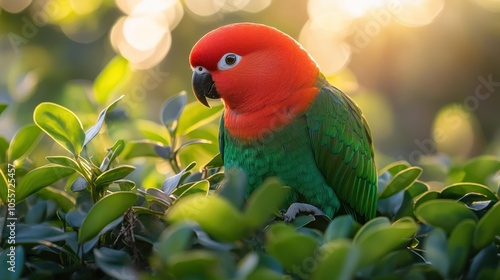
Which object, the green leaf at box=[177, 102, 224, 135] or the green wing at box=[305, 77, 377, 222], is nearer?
the green leaf at box=[177, 102, 224, 135]

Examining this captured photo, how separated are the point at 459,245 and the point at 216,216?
0.41 meters

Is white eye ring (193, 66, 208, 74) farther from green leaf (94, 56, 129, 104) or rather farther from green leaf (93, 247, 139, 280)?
green leaf (93, 247, 139, 280)

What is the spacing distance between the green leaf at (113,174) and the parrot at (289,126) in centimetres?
69

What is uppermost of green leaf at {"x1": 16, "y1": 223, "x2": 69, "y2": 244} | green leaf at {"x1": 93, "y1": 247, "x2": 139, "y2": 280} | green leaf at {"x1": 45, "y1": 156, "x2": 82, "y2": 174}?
green leaf at {"x1": 45, "y1": 156, "x2": 82, "y2": 174}

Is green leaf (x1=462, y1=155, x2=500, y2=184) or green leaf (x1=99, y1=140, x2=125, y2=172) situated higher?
green leaf (x1=99, y1=140, x2=125, y2=172)

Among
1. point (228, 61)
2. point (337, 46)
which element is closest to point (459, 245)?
point (228, 61)

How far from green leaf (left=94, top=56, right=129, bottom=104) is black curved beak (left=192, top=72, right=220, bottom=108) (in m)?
0.26

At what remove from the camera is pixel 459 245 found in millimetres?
991

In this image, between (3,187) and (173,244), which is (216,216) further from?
(3,187)

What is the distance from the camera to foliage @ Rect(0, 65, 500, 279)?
2.90ft

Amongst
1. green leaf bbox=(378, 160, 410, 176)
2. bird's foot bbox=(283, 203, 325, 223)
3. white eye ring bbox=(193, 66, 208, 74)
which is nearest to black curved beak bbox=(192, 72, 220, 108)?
white eye ring bbox=(193, 66, 208, 74)

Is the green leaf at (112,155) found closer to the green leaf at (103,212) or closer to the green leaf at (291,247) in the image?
the green leaf at (103,212)

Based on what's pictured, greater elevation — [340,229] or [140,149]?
[340,229]

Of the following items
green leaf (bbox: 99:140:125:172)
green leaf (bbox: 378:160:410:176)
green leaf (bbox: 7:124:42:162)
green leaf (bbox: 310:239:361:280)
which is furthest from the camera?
green leaf (bbox: 378:160:410:176)
